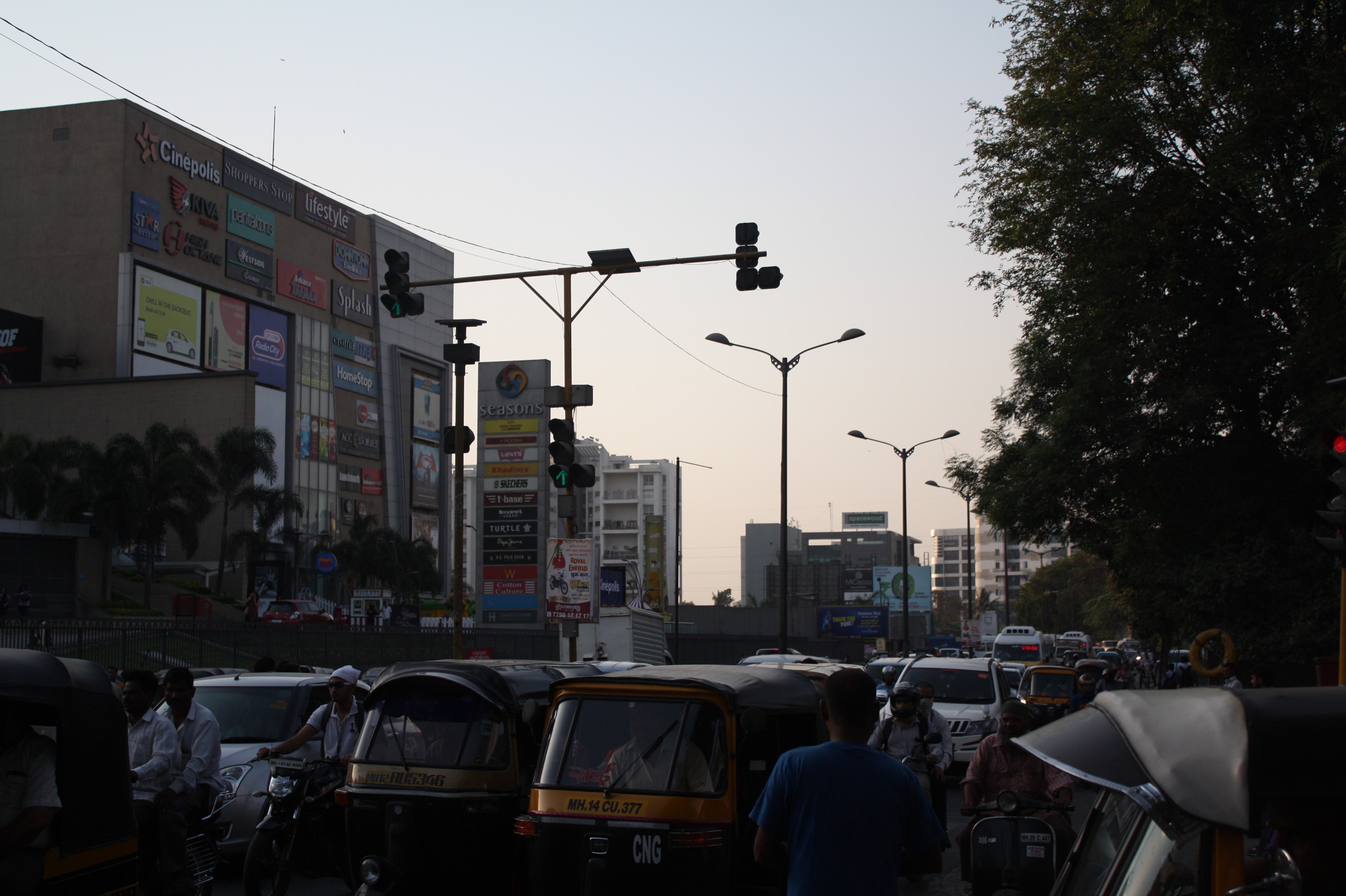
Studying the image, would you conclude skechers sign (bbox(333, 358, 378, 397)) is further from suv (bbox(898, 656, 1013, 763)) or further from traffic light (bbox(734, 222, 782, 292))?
traffic light (bbox(734, 222, 782, 292))

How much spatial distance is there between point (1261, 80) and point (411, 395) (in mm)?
102390

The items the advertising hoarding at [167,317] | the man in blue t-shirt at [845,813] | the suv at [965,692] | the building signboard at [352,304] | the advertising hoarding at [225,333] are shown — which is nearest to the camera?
the man in blue t-shirt at [845,813]

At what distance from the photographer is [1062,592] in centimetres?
13062

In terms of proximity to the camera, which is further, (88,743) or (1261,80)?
(1261,80)

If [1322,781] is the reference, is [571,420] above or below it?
above

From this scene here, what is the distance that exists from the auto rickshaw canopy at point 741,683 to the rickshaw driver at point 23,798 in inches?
131

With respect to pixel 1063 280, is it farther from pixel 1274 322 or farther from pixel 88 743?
pixel 88 743

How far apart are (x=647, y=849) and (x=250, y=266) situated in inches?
3766

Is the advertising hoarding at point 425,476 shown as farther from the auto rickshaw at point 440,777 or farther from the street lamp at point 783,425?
the auto rickshaw at point 440,777

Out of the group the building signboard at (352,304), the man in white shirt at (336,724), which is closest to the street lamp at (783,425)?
the man in white shirt at (336,724)

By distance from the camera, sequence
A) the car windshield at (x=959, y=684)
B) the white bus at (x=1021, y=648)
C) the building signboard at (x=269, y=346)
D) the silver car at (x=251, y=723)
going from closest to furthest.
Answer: the silver car at (x=251, y=723) < the car windshield at (x=959, y=684) < the white bus at (x=1021, y=648) < the building signboard at (x=269, y=346)

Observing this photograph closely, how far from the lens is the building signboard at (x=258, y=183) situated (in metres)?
95.3

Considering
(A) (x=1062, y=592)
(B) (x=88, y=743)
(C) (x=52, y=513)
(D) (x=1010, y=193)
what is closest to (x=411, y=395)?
(C) (x=52, y=513)

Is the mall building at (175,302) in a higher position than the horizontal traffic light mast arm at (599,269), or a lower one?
higher
